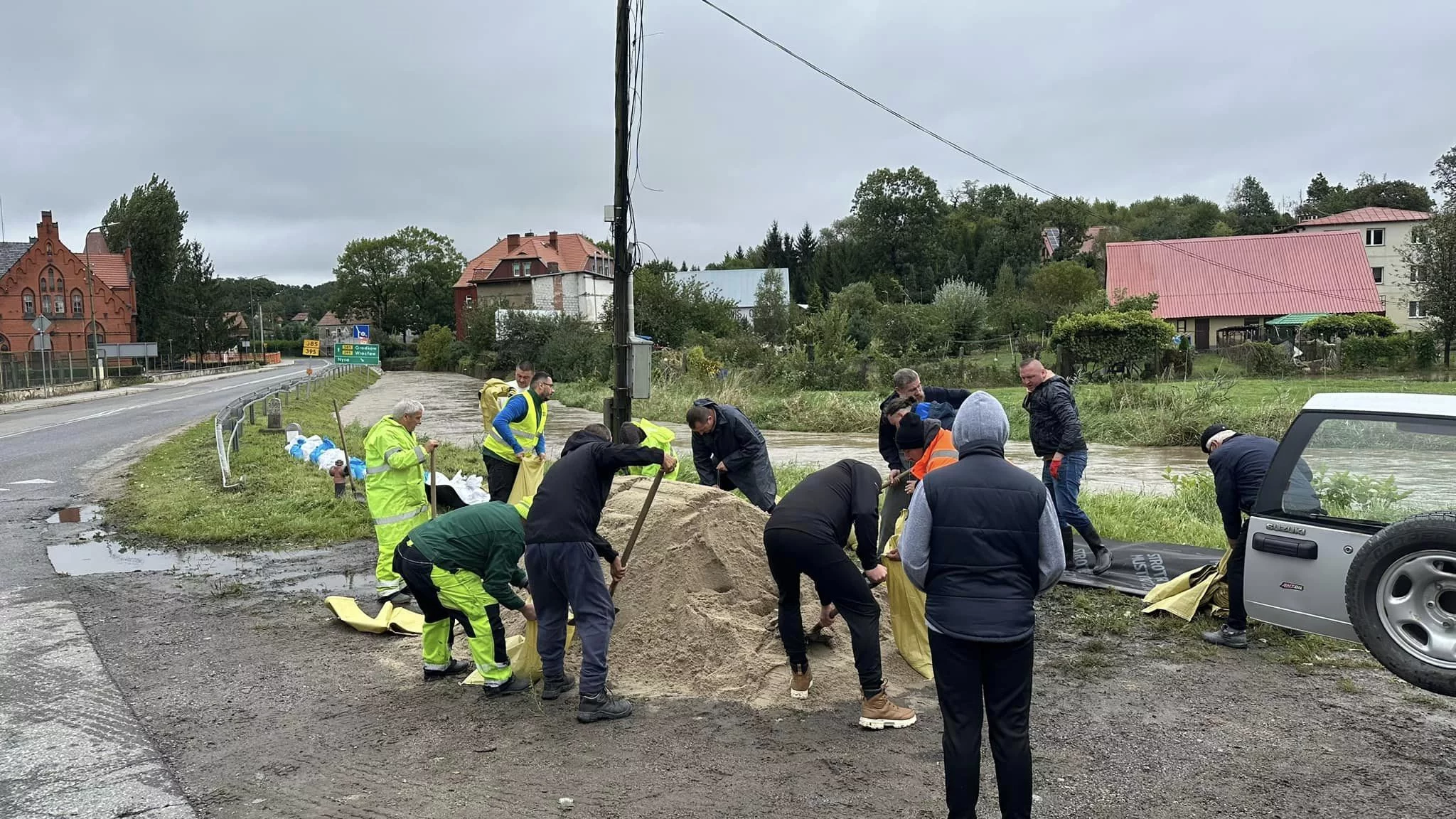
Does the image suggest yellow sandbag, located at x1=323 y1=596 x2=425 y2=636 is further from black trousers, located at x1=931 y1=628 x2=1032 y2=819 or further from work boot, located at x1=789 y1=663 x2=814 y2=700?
black trousers, located at x1=931 y1=628 x2=1032 y2=819

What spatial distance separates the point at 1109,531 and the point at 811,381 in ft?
69.8

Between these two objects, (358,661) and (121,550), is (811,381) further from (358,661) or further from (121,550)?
(358,661)

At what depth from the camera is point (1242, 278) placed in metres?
48.6

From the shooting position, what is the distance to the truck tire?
4152 mm

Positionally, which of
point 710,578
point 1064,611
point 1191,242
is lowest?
point 1064,611

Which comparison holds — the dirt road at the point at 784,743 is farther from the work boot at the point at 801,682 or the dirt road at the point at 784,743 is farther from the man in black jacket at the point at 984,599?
the man in black jacket at the point at 984,599

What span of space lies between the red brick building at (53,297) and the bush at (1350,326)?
65679 mm

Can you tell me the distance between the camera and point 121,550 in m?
10.3

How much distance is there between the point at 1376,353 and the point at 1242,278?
18.4m

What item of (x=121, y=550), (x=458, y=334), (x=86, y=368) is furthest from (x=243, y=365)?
(x=121, y=550)

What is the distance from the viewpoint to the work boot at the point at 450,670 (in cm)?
615

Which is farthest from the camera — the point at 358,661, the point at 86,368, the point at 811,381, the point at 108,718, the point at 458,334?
the point at 458,334

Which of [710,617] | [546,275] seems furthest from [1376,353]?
[546,275]

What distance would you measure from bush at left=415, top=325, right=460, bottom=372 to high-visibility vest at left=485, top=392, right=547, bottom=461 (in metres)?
65.1
